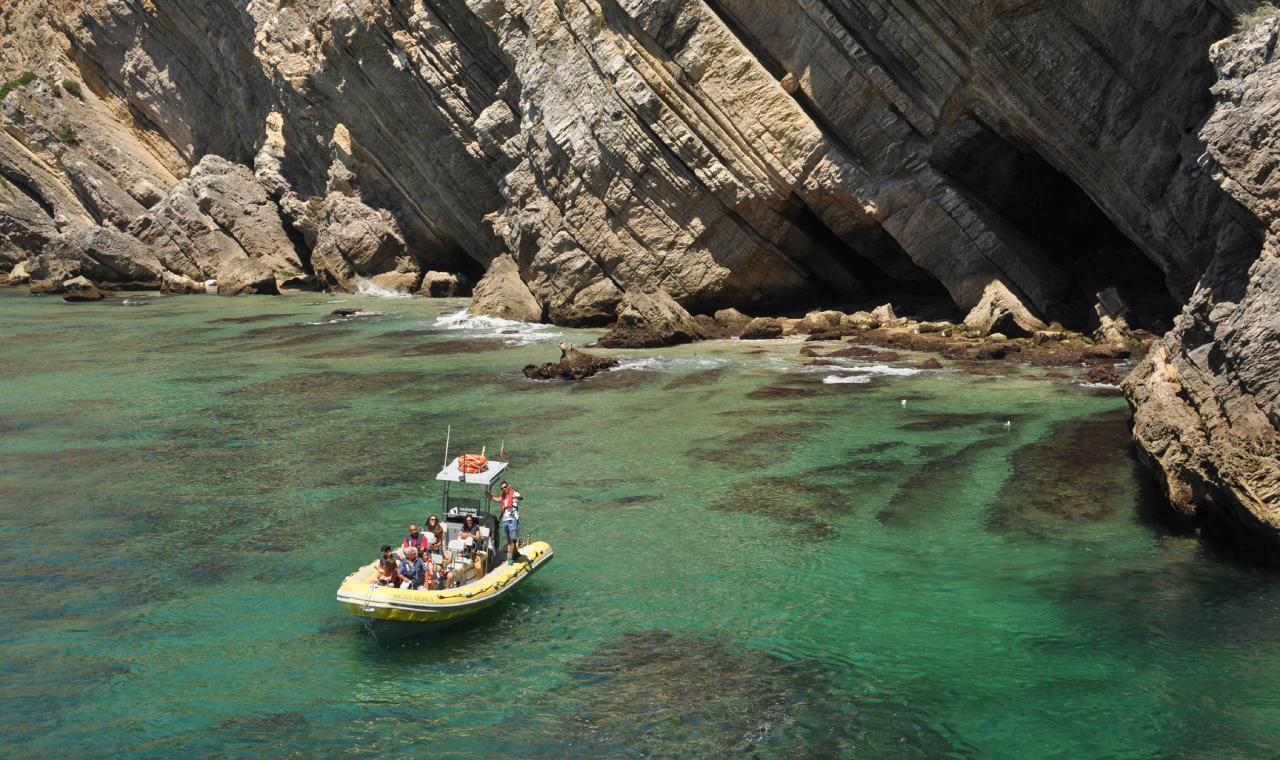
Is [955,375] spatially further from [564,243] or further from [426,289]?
[426,289]

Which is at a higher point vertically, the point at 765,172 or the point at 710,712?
the point at 765,172

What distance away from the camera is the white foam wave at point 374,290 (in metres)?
62.9

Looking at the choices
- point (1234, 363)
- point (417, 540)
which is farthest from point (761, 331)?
point (417, 540)

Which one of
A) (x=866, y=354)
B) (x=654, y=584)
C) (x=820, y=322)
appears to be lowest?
(x=654, y=584)

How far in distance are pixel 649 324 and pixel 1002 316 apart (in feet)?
40.8

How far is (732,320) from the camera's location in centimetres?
4597

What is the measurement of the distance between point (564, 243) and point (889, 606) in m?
31.9

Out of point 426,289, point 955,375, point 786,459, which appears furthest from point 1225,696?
point 426,289

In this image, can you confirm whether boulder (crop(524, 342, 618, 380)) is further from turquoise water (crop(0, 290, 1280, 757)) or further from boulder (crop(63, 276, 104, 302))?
boulder (crop(63, 276, 104, 302))

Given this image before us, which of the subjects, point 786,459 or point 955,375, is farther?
point 955,375

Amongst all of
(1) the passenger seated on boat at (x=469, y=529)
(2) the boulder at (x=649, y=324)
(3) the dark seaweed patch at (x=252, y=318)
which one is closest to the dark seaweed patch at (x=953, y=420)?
(1) the passenger seated on boat at (x=469, y=529)

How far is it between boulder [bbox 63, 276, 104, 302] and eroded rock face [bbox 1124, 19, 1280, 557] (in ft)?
186

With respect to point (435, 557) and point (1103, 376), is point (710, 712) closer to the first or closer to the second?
point (435, 557)

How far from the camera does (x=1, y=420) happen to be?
106 feet
